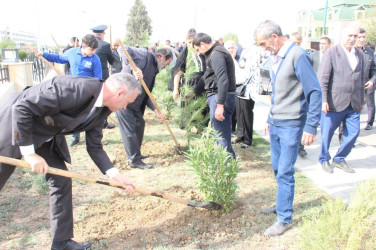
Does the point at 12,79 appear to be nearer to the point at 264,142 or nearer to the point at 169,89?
the point at 169,89

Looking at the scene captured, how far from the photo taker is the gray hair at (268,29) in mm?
2818

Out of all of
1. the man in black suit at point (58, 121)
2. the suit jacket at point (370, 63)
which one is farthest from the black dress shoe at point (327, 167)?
the man in black suit at point (58, 121)

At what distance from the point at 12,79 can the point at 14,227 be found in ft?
26.2

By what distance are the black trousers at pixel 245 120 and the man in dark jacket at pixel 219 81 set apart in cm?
137

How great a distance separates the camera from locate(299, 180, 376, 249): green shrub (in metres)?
1.87

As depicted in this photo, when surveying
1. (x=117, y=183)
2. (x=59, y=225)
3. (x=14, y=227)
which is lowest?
(x=14, y=227)

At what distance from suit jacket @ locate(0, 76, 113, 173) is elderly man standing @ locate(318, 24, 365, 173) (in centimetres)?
337

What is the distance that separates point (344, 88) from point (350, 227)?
119 inches

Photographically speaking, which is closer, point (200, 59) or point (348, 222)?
point (348, 222)

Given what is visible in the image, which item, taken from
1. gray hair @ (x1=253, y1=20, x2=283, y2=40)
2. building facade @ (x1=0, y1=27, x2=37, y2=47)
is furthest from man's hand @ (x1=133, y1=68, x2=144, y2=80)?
building facade @ (x1=0, y1=27, x2=37, y2=47)

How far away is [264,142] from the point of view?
6.23 meters

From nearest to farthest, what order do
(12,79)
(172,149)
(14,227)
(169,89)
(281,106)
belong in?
(281,106), (14,227), (172,149), (169,89), (12,79)

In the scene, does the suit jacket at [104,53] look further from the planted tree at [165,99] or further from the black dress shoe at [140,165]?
the black dress shoe at [140,165]

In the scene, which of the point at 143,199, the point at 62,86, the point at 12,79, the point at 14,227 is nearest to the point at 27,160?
the point at 62,86
